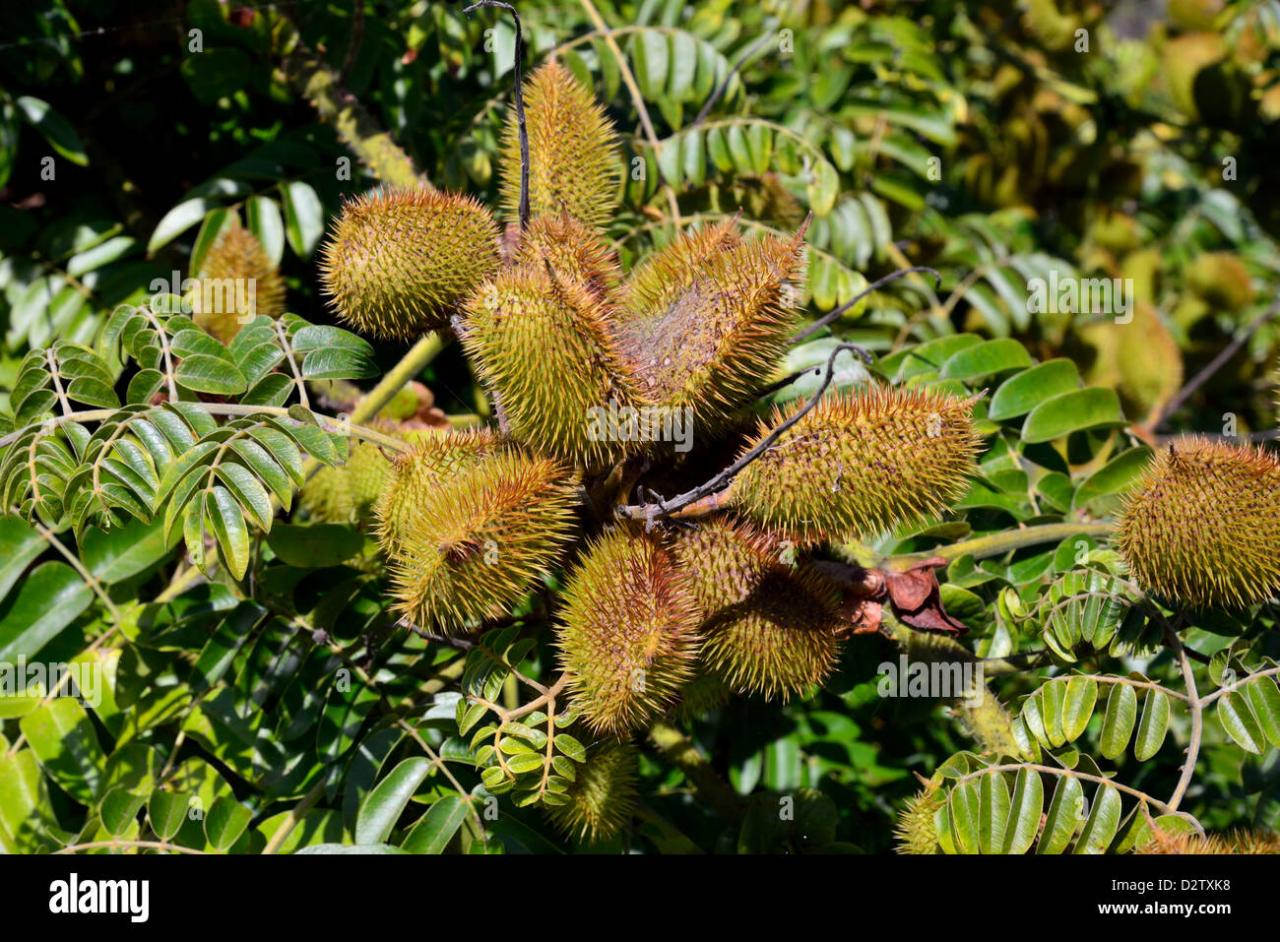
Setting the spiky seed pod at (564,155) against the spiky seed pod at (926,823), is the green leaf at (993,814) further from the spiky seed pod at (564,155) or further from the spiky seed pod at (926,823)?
the spiky seed pod at (564,155)

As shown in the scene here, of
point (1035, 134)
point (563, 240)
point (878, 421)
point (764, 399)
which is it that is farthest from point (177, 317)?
point (1035, 134)

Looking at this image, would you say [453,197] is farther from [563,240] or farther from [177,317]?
[177,317]

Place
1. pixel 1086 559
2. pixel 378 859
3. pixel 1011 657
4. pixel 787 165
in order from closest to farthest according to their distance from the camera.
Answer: pixel 378 859 < pixel 1086 559 < pixel 1011 657 < pixel 787 165

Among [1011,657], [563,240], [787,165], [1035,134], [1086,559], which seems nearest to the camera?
[563,240]

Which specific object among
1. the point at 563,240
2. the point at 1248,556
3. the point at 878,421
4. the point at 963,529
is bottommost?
the point at 963,529

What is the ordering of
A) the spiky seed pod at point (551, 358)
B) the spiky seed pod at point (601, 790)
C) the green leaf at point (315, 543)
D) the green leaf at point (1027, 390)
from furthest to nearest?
the green leaf at point (1027, 390)
the green leaf at point (315, 543)
the spiky seed pod at point (601, 790)
the spiky seed pod at point (551, 358)

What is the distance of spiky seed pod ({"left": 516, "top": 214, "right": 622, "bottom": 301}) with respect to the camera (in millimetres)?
1615

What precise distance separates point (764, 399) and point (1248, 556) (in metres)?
0.77

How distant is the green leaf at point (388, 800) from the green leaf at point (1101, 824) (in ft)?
3.37

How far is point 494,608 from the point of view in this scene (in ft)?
5.21

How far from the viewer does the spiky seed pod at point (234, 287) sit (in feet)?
7.28

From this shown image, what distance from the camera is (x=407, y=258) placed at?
64.4 inches

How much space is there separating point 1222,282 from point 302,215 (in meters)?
3.43

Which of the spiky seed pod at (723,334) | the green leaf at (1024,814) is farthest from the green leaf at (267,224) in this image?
the green leaf at (1024,814)
